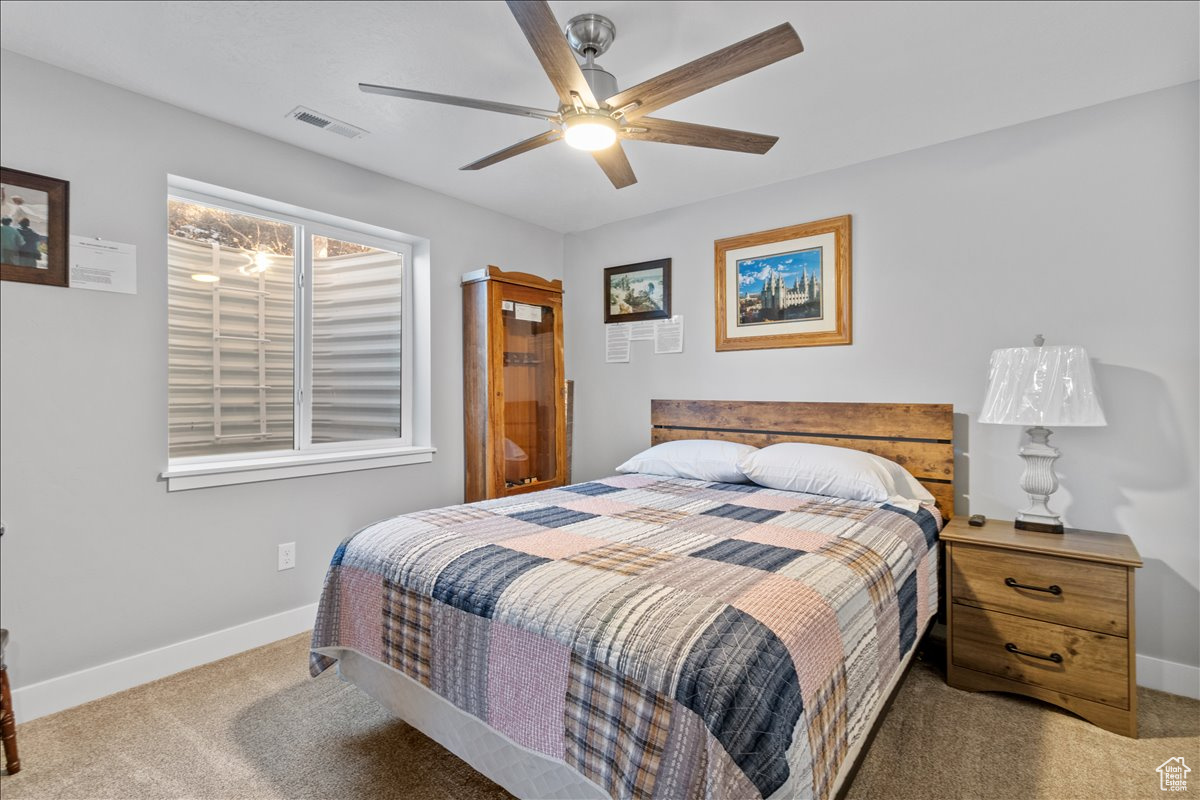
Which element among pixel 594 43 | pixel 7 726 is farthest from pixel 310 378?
pixel 594 43

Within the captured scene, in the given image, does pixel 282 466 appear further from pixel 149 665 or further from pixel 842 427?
pixel 842 427

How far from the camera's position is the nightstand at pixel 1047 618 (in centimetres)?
190

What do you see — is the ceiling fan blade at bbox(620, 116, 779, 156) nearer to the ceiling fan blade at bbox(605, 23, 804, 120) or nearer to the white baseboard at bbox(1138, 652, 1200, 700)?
the ceiling fan blade at bbox(605, 23, 804, 120)

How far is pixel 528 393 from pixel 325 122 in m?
1.81

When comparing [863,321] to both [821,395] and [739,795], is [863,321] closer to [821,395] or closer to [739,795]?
[821,395]

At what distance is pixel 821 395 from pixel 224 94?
3.03 meters

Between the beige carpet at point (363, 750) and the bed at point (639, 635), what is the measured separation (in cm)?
19

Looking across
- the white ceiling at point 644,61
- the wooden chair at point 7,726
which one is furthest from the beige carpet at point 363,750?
the white ceiling at point 644,61

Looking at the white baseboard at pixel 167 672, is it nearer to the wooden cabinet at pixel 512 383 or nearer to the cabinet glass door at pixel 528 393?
the wooden cabinet at pixel 512 383

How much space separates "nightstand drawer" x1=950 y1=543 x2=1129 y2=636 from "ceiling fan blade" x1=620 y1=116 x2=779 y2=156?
5.63 feet

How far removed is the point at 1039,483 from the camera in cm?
223

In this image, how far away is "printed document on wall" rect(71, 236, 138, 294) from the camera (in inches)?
81.1

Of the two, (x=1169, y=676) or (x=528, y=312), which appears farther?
(x=528, y=312)

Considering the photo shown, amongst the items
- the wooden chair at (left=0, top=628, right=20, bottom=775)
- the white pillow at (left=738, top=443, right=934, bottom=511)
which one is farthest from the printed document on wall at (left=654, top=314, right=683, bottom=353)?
the wooden chair at (left=0, top=628, right=20, bottom=775)
